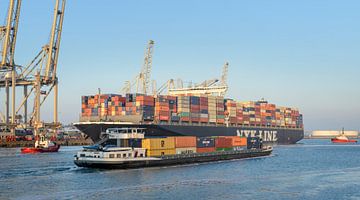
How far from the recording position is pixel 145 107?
8888 cm

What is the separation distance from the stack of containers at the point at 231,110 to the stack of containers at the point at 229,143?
29.2 metres

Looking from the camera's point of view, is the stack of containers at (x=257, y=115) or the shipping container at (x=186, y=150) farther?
the stack of containers at (x=257, y=115)

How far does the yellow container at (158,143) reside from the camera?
200ft

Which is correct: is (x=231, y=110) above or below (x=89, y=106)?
below

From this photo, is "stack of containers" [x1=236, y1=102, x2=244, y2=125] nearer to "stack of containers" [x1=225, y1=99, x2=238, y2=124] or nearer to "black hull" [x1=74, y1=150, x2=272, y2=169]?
"stack of containers" [x1=225, y1=99, x2=238, y2=124]

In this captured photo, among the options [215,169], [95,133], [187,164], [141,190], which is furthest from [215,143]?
Answer: [141,190]

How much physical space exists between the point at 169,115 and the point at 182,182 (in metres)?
45.7

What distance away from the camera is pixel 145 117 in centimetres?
8850

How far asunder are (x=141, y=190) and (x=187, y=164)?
23.8 meters

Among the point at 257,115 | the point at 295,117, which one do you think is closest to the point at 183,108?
the point at 257,115

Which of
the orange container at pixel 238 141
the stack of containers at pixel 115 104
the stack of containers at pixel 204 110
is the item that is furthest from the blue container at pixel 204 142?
the stack of containers at pixel 204 110

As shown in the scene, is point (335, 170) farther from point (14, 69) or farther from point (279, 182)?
point (14, 69)

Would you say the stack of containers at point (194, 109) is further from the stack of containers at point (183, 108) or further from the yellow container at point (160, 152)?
the yellow container at point (160, 152)

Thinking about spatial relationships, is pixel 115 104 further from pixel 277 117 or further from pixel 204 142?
pixel 277 117
